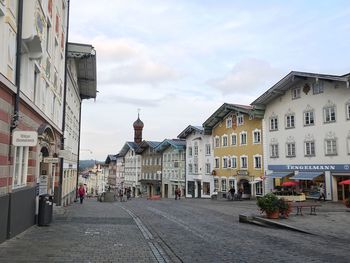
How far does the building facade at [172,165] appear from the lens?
6494 cm

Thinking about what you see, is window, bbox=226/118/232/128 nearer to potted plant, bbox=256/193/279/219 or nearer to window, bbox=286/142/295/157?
window, bbox=286/142/295/157

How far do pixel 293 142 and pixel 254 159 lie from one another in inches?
270

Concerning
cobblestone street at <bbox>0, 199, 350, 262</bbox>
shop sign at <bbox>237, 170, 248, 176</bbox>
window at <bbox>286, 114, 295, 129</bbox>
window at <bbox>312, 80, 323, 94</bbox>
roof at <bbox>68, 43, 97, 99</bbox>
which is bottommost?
cobblestone street at <bbox>0, 199, 350, 262</bbox>

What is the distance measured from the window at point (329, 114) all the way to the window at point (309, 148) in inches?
103

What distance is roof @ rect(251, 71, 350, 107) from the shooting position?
3504cm

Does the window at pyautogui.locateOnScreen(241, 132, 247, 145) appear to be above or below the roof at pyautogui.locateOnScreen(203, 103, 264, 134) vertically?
below

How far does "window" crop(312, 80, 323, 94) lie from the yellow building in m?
7.89

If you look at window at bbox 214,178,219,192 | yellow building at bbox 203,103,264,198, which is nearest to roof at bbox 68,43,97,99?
yellow building at bbox 203,103,264,198

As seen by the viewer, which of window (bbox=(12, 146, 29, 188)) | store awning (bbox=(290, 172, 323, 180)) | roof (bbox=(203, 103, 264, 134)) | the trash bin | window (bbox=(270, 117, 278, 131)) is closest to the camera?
window (bbox=(12, 146, 29, 188))

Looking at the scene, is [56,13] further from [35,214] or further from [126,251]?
[126,251]

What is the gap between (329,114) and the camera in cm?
3709

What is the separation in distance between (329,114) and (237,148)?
14975 millimetres

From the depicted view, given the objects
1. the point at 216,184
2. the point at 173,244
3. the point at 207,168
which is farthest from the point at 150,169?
the point at 173,244

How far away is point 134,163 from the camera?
8825cm
